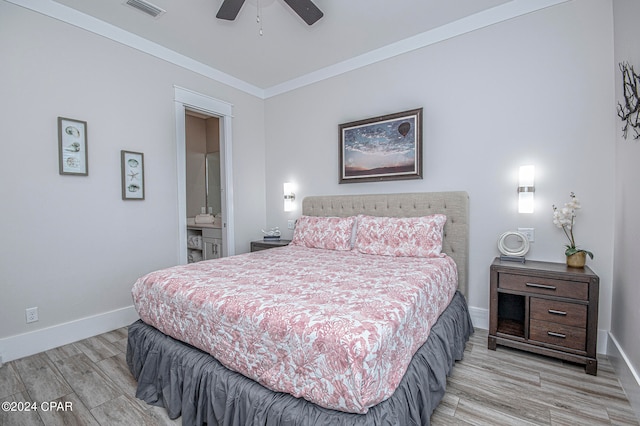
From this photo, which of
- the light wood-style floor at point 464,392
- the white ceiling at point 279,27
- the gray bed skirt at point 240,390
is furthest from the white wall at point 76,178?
the gray bed skirt at point 240,390

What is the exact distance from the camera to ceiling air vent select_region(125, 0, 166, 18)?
248 cm

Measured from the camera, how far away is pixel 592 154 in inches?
90.0

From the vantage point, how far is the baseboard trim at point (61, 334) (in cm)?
227

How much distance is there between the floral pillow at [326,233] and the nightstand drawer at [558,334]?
171 cm

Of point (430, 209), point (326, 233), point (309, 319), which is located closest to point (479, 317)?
point (430, 209)

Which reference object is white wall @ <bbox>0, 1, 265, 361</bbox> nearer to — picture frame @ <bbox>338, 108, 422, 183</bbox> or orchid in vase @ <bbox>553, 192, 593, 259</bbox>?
picture frame @ <bbox>338, 108, 422, 183</bbox>

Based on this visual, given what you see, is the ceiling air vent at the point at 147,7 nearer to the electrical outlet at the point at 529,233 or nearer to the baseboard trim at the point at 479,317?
the electrical outlet at the point at 529,233

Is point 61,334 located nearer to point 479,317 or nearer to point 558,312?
point 479,317

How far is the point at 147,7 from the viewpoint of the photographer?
255 centimetres

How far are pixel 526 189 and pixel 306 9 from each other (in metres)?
2.37

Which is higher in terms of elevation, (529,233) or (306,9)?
(306,9)

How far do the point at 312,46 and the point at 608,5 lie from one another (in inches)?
102

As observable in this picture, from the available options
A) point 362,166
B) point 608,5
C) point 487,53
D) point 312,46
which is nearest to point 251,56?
point 312,46

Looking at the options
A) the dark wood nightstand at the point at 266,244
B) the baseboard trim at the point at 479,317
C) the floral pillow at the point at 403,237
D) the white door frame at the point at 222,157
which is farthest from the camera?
the dark wood nightstand at the point at 266,244
